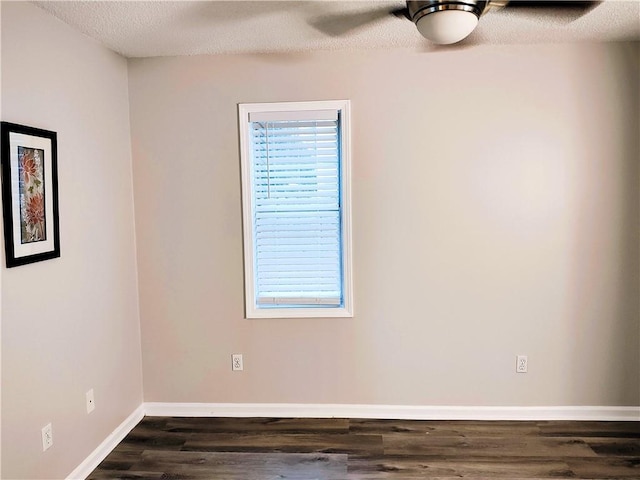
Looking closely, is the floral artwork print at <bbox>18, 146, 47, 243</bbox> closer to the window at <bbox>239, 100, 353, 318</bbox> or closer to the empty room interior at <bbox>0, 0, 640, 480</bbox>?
the empty room interior at <bbox>0, 0, 640, 480</bbox>

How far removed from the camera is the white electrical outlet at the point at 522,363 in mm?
3156

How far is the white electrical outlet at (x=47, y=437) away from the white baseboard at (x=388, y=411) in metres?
1.01

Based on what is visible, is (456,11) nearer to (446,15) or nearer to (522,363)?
(446,15)

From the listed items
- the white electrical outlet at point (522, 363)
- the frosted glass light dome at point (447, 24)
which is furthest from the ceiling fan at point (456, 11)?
the white electrical outlet at point (522, 363)

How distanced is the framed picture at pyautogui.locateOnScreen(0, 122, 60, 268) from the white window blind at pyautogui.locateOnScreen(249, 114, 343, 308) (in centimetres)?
121

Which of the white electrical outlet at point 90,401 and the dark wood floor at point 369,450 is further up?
the white electrical outlet at point 90,401

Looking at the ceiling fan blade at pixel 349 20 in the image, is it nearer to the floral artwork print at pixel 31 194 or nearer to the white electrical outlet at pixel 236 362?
the floral artwork print at pixel 31 194

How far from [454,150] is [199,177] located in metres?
1.64

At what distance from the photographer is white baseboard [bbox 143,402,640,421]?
10.3 ft

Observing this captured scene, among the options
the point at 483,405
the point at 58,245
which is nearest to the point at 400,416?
the point at 483,405

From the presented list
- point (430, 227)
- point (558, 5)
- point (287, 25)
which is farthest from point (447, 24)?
point (430, 227)

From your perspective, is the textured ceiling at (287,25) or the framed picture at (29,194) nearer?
the framed picture at (29,194)

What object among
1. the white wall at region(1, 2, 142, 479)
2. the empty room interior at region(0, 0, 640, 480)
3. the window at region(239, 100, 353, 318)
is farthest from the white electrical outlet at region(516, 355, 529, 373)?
the white wall at region(1, 2, 142, 479)

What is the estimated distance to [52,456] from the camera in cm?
237
